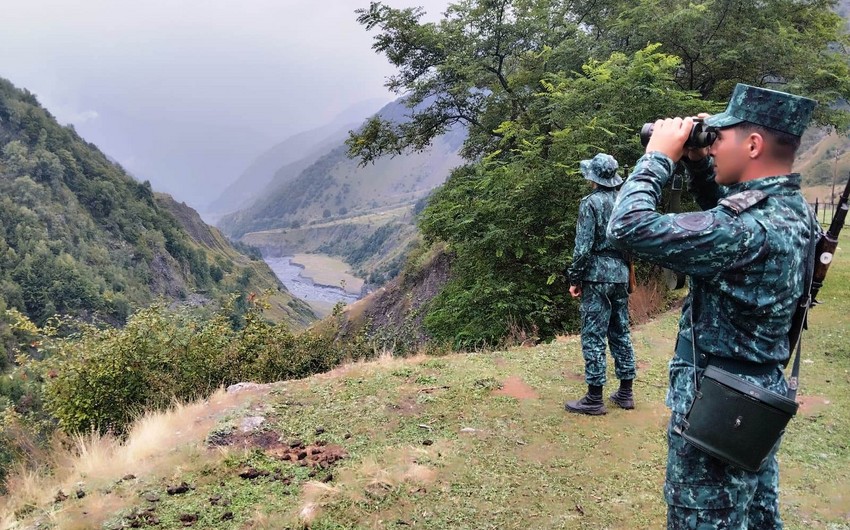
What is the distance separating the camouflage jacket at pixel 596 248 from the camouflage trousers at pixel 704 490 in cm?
279

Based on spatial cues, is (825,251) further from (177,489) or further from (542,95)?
(542,95)

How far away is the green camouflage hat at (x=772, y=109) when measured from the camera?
6.61 ft

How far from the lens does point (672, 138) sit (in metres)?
2.28

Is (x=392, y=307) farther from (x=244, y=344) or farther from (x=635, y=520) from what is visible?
(x=635, y=520)

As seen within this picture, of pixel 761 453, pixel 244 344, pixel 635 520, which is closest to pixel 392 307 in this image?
pixel 244 344

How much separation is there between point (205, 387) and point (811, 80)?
608 inches

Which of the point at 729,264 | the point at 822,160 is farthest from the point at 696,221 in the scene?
the point at 822,160

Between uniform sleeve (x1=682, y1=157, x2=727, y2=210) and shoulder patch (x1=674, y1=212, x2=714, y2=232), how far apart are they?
0.56 m

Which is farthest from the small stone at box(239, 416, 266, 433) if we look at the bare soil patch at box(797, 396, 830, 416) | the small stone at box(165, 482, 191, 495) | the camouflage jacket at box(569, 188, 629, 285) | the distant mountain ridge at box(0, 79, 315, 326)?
the distant mountain ridge at box(0, 79, 315, 326)

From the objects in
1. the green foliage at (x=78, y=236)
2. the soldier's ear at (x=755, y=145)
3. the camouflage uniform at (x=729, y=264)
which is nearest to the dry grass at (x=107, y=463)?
the camouflage uniform at (x=729, y=264)

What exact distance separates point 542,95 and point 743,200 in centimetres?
1267

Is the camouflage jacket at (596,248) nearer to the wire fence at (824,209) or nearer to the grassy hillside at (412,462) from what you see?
the grassy hillside at (412,462)

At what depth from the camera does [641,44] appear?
14500 millimetres

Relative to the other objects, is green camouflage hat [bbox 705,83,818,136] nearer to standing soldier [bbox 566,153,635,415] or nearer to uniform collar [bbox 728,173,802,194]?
uniform collar [bbox 728,173,802,194]
